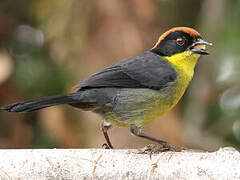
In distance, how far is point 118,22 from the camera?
569 cm

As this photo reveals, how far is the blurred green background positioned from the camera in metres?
5.64

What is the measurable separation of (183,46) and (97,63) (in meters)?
1.54

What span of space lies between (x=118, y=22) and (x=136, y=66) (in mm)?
1488

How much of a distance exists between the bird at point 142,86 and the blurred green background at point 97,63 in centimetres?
101

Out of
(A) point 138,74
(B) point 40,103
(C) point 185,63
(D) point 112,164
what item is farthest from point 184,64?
(D) point 112,164

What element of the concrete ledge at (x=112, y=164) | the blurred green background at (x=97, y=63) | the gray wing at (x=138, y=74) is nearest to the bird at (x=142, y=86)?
the gray wing at (x=138, y=74)

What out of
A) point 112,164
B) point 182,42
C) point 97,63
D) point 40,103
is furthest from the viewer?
point 97,63

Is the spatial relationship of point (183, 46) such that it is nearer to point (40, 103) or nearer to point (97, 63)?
point (40, 103)

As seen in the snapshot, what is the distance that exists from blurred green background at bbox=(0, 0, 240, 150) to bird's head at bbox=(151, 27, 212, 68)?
1155mm

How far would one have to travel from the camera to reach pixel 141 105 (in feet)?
13.5

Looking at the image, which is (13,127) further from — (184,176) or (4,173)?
(184,176)

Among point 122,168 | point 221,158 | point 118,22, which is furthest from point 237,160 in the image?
point 118,22

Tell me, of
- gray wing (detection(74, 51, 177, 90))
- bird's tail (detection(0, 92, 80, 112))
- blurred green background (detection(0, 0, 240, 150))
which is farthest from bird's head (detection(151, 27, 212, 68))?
blurred green background (detection(0, 0, 240, 150))

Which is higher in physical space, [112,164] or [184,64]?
[184,64]
